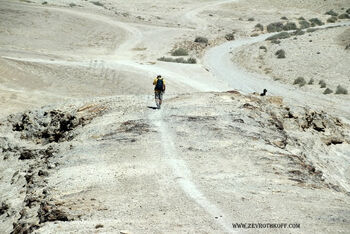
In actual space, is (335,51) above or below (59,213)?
above

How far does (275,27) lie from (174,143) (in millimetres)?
56937

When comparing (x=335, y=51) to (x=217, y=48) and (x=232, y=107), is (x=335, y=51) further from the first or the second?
(x=232, y=107)

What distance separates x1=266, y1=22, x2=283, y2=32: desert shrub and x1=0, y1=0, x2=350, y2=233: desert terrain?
64.5 ft

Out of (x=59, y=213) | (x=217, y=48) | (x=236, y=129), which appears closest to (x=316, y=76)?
(x=217, y=48)

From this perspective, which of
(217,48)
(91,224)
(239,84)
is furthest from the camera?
(217,48)

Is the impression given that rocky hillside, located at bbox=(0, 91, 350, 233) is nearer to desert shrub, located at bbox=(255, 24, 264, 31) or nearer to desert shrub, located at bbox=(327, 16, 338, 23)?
desert shrub, located at bbox=(255, 24, 264, 31)

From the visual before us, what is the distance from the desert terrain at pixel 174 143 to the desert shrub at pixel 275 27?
19.7 metres

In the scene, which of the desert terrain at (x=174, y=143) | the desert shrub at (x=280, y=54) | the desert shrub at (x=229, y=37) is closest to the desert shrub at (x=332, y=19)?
the desert shrub at (x=229, y=37)

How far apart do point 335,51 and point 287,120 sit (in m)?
27.0

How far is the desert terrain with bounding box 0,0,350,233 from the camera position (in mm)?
12625

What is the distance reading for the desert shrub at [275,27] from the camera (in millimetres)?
69812

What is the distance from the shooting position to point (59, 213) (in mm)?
12906

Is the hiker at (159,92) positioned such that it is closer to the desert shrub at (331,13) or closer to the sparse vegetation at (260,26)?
the sparse vegetation at (260,26)

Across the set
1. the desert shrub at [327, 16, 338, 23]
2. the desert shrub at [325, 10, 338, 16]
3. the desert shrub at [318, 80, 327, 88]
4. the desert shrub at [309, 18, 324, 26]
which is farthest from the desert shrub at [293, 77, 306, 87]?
the desert shrub at [325, 10, 338, 16]
